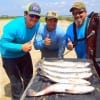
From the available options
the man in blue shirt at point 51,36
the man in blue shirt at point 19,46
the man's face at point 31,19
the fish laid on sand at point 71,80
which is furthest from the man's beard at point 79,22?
the fish laid on sand at point 71,80

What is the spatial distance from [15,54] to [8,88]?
2.93 m

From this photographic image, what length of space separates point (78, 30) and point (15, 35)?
109cm

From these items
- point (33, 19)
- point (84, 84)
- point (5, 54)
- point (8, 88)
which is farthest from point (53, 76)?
point (8, 88)

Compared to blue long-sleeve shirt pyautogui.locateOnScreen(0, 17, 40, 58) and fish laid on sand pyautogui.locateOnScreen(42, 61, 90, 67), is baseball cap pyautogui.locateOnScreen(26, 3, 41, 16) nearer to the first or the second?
blue long-sleeve shirt pyautogui.locateOnScreen(0, 17, 40, 58)

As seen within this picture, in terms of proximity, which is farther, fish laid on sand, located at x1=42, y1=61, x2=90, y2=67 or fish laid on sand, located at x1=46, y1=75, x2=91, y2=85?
fish laid on sand, located at x1=42, y1=61, x2=90, y2=67

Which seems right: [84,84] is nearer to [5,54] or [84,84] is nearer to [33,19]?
[33,19]

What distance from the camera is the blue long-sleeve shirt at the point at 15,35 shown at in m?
5.92

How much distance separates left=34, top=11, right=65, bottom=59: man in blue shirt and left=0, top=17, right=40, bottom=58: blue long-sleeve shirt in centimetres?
19

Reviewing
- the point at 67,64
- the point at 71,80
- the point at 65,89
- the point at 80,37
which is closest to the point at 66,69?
the point at 67,64

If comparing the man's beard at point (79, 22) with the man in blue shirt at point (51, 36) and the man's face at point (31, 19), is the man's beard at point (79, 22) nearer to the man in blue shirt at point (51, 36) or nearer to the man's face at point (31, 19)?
the man in blue shirt at point (51, 36)

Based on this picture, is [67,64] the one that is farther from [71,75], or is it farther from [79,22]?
[79,22]

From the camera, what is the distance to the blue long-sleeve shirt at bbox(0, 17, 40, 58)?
5922 millimetres

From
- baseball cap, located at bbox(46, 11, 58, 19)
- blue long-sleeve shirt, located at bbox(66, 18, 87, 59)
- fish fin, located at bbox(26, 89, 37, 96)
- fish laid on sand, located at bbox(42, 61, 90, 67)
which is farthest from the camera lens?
blue long-sleeve shirt, located at bbox(66, 18, 87, 59)

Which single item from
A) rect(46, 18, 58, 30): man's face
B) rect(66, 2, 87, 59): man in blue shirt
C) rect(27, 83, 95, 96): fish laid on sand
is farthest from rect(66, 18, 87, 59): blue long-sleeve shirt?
rect(27, 83, 95, 96): fish laid on sand
